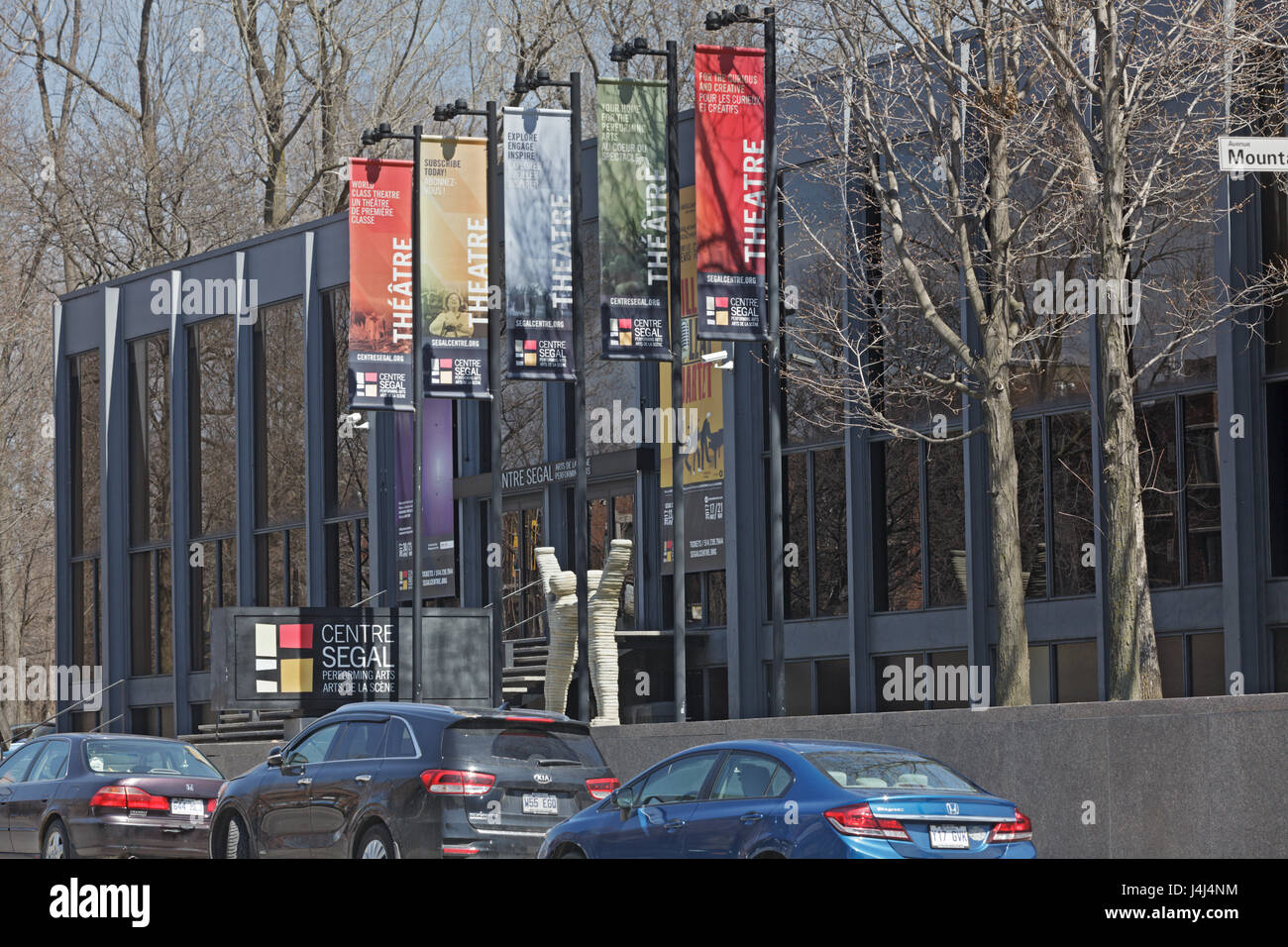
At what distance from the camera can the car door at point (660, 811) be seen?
1316 centimetres

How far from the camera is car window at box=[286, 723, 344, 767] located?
16125mm

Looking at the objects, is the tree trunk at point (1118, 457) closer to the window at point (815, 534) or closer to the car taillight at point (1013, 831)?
the car taillight at point (1013, 831)

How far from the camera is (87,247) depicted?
5516 cm

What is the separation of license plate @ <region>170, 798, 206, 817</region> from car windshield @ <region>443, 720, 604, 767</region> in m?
4.28

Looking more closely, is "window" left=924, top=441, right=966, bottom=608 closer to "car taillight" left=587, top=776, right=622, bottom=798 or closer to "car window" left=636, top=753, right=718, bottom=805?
"car taillight" left=587, top=776, right=622, bottom=798

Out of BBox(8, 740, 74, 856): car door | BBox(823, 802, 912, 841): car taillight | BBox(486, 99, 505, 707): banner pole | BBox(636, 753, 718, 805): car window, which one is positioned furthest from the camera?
BBox(486, 99, 505, 707): banner pole

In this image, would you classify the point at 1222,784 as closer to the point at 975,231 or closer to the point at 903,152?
the point at 975,231

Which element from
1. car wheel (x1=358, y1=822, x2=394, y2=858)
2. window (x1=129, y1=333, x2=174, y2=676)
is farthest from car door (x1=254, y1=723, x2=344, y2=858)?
window (x1=129, y1=333, x2=174, y2=676)

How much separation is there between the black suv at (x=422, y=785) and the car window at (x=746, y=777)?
2406 mm

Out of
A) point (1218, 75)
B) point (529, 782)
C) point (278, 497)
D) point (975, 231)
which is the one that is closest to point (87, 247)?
point (278, 497)

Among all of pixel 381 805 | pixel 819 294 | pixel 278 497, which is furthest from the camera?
pixel 278 497

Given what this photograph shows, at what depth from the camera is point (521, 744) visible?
15.4 meters

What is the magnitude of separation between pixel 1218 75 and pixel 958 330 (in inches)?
247

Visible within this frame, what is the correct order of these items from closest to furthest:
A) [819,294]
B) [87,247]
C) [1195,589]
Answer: [1195,589] → [819,294] → [87,247]
